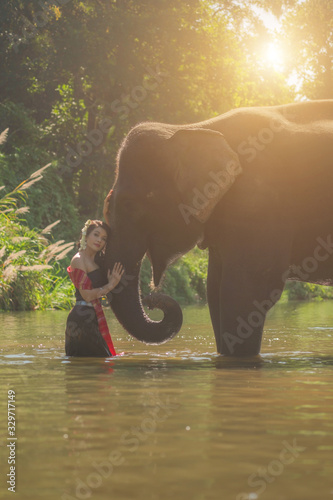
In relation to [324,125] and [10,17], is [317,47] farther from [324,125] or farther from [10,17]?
[324,125]

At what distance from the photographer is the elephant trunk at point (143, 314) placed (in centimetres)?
763

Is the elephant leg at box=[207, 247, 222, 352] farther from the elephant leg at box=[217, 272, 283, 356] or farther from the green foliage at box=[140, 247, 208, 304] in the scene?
the green foliage at box=[140, 247, 208, 304]

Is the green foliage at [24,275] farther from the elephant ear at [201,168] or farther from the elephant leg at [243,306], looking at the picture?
the elephant leg at [243,306]

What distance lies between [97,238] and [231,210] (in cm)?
127

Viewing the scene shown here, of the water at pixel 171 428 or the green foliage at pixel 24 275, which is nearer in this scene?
the water at pixel 171 428

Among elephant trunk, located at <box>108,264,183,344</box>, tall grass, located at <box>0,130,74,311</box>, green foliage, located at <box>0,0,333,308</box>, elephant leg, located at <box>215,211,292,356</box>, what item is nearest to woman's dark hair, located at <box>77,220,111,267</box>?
elephant trunk, located at <box>108,264,183,344</box>

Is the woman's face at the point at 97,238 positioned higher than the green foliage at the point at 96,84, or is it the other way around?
the green foliage at the point at 96,84

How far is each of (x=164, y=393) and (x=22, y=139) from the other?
2405 cm

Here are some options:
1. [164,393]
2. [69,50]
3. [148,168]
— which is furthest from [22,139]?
[164,393]

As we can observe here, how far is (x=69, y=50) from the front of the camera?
2867 cm

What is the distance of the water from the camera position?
311 cm

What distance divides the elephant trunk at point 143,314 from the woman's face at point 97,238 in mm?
503

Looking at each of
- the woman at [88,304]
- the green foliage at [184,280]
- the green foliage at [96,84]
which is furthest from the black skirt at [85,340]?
the green foliage at [96,84]

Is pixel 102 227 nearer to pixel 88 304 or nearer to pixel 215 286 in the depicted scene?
pixel 88 304
